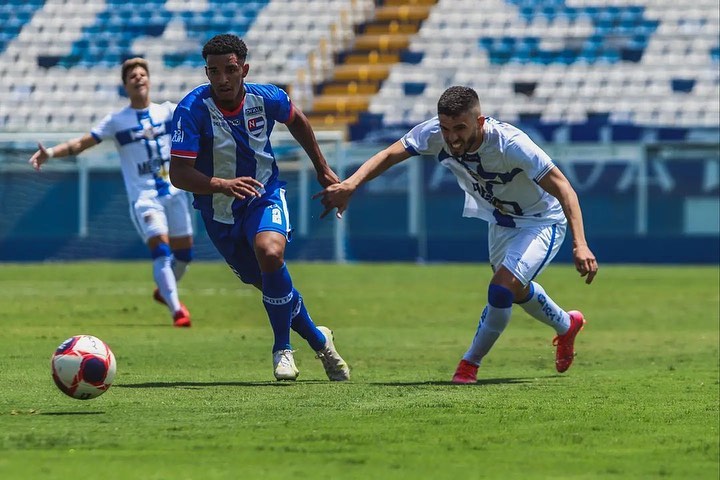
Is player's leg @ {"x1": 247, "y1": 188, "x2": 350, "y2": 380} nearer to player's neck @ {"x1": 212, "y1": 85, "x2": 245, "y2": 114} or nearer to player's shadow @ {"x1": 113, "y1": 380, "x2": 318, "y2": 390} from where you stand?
player's shadow @ {"x1": 113, "y1": 380, "x2": 318, "y2": 390}

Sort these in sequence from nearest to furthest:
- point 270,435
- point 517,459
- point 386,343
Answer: point 517,459, point 270,435, point 386,343

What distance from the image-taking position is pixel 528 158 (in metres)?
8.25

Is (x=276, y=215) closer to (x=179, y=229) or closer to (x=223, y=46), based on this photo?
(x=223, y=46)

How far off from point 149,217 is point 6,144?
1362cm

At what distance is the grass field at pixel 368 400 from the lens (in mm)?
5152

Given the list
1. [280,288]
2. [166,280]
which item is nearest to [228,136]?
[280,288]

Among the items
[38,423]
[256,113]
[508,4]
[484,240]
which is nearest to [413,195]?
[484,240]

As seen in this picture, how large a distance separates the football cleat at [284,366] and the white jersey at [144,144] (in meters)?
5.58

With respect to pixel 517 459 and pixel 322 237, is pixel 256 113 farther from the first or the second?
pixel 322 237

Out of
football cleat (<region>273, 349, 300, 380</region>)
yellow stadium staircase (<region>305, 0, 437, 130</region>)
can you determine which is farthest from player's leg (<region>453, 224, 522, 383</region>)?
yellow stadium staircase (<region>305, 0, 437, 130</region>)

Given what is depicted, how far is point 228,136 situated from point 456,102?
4.60 feet

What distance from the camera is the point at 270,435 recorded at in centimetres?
583

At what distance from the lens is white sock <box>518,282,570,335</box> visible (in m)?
9.07

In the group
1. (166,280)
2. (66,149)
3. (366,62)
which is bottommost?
(366,62)
